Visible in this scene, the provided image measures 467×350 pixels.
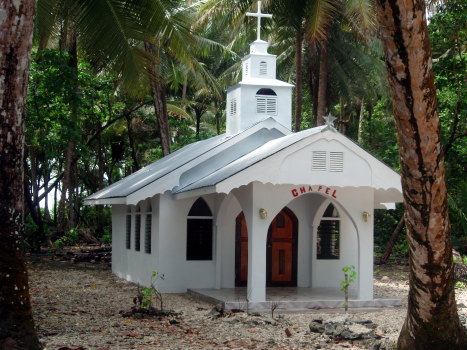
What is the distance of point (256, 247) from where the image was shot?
44.5 feet

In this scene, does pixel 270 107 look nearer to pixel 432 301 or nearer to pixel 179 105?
pixel 432 301

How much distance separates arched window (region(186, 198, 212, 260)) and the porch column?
3246 millimetres

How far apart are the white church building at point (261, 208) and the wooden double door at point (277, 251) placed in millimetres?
24

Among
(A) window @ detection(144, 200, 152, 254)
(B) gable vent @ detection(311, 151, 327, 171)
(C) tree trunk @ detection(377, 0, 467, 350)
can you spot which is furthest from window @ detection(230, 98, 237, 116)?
(C) tree trunk @ detection(377, 0, 467, 350)

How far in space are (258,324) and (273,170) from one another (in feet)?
10.2

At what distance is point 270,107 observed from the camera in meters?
18.2

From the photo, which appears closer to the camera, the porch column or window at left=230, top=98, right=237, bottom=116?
the porch column

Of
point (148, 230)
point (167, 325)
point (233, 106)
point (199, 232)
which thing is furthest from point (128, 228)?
point (167, 325)

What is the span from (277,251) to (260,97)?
13.3ft

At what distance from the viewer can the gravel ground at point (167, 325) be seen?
9625mm

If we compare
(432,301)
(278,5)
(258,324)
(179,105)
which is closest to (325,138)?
(258,324)

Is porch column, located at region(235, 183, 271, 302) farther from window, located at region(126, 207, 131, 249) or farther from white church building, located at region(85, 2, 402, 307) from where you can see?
window, located at region(126, 207, 131, 249)

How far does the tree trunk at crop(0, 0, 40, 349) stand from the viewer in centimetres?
802

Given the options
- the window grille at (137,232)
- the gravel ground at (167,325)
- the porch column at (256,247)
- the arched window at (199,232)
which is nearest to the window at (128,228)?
the window grille at (137,232)
